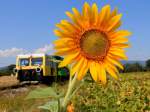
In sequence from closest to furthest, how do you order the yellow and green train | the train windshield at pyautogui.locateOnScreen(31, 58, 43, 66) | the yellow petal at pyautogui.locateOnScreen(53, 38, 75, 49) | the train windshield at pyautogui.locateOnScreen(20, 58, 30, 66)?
the yellow petal at pyautogui.locateOnScreen(53, 38, 75, 49), the yellow and green train, the train windshield at pyautogui.locateOnScreen(31, 58, 43, 66), the train windshield at pyautogui.locateOnScreen(20, 58, 30, 66)

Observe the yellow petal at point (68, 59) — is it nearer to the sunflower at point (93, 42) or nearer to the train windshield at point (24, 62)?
the sunflower at point (93, 42)

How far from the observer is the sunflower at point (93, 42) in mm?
1922

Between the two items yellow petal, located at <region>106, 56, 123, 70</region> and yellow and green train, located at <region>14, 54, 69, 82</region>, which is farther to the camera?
yellow and green train, located at <region>14, 54, 69, 82</region>

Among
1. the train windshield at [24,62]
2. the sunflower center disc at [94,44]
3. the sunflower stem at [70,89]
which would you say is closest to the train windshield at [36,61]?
the train windshield at [24,62]

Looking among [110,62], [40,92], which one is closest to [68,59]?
[110,62]

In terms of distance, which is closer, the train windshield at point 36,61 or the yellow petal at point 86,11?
the yellow petal at point 86,11

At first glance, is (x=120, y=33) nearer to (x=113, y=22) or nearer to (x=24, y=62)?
(x=113, y=22)

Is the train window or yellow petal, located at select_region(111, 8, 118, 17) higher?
the train window

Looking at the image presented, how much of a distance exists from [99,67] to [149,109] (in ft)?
26.0

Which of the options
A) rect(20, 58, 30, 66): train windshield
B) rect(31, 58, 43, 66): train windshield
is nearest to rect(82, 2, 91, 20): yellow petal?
rect(31, 58, 43, 66): train windshield

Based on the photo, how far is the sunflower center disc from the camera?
2008 mm

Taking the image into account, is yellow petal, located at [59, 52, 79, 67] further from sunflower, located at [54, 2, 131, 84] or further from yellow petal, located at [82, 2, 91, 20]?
yellow petal, located at [82, 2, 91, 20]

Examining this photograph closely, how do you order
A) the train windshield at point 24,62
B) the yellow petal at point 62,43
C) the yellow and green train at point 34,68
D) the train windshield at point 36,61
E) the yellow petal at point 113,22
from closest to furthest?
the yellow petal at point 62,43
the yellow petal at point 113,22
the yellow and green train at point 34,68
the train windshield at point 36,61
the train windshield at point 24,62

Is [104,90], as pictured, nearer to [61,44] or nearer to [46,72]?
[61,44]
